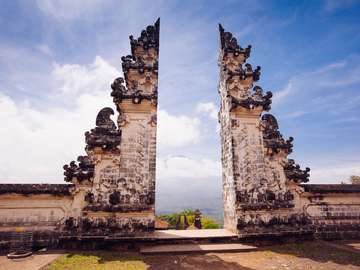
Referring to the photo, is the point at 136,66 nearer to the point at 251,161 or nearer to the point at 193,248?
the point at 251,161

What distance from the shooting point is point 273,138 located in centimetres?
966

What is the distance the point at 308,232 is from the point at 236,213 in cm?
272

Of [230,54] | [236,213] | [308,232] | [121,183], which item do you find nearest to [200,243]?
[236,213]

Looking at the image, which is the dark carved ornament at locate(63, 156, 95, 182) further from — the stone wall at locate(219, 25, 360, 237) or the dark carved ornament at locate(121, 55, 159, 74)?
the stone wall at locate(219, 25, 360, 237)

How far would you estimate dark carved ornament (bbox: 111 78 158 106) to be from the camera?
9.05 metres

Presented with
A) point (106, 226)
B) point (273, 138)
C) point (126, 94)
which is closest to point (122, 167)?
point (106, 226)

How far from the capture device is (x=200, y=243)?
25.0 feet

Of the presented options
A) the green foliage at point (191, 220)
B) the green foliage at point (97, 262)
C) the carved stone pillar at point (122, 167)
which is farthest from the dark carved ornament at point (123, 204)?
the green foliage at point (191, 220)

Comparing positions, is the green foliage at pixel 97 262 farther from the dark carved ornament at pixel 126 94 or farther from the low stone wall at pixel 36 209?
the dark carved ornament at pixel 126 94

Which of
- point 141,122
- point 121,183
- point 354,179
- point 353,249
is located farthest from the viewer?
point 354,179

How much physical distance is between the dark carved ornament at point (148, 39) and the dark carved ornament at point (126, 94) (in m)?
2.18

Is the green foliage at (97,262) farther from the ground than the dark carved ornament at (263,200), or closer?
closer

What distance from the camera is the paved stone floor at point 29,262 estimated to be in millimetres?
5348

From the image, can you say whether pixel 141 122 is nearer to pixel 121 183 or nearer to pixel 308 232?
pixel 121 183
